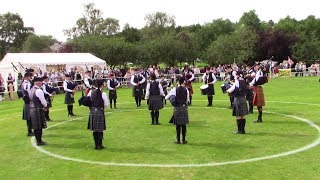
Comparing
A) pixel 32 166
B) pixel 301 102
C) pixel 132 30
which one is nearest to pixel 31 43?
pixel 132 30

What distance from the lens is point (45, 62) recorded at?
35.3 metres

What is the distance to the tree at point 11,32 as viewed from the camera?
85000mm

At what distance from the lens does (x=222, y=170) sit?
8719 mm

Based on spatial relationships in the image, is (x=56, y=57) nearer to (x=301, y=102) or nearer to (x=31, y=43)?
(x=301, y=102)

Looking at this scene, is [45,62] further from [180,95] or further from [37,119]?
[180,95]

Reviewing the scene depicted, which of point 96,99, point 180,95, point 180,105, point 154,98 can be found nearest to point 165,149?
point 180,105

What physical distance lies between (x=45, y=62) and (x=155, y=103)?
22.6m

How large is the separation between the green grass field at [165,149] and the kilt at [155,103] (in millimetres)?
672

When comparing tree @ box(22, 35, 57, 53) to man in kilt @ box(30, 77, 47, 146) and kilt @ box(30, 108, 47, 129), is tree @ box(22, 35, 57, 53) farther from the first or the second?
kilt @ box(30, 108, 47, 129)

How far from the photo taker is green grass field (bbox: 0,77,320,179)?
28.7 ft

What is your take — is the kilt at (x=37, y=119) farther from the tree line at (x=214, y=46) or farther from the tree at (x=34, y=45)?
the tree at (x=34, y=45)

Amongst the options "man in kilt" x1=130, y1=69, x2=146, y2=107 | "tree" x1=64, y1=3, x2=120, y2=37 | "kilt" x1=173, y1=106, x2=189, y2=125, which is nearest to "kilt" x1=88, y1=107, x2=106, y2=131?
"kilt" x1=173, y1=106, x2=189, y2=125

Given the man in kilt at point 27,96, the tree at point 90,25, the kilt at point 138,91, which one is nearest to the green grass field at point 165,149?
the man in kilt at point 27,96

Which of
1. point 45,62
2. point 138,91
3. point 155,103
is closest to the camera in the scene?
point 155,103
